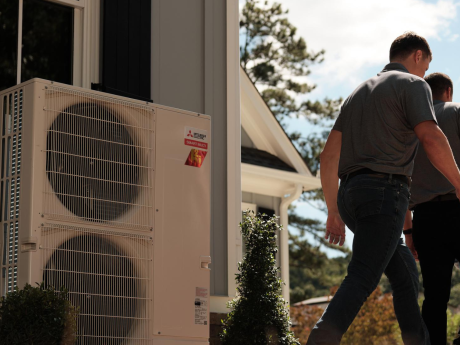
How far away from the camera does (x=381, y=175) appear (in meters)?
3.67

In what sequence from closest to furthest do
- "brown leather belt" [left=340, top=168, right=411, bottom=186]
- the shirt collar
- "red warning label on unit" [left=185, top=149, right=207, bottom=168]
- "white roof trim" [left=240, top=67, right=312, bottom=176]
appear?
1. "brown leather belt" [left=340, top=168, right=411, bottom=186]
2. the shirt collar
3. "red warning label on unit" [left=185, top=149, right=207, bottom=168]
4. "white roof trim" [left=240, top=67, right=312, bottom=176]

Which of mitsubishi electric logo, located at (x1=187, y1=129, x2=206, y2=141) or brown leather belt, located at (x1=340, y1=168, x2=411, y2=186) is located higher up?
mitsubishi electric logo, located at (x1=187, y1=129, x2=206, y2=141)

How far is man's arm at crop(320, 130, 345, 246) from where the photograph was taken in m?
3.94

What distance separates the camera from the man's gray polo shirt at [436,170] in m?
4.52

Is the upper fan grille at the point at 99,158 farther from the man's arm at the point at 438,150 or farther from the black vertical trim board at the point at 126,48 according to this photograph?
the man's arm at the point at 438,150

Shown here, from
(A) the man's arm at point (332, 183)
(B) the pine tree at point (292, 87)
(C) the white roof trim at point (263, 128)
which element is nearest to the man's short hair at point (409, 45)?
(A) the man's arm at point (332, 183)

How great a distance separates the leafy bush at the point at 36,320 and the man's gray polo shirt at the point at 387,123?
5.04 ft

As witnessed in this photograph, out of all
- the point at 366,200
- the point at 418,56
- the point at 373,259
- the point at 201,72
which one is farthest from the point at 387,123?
the point at 201,72

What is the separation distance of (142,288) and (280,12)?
19.3 metres

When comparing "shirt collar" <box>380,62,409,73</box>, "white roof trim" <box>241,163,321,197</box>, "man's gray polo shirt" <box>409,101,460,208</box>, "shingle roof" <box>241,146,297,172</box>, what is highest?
"shingle roof" <box>241,146,297,172</box>

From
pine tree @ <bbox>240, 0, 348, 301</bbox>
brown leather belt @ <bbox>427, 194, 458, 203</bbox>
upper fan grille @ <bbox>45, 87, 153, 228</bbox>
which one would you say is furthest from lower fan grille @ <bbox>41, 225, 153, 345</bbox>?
pine tree @ <bbox>240, 0, 348, 301</bbox>

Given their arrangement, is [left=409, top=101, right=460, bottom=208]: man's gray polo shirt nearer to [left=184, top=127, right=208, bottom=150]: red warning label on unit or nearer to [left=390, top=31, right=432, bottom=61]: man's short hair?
[left=390, top=31, right=432, bottom=61]: man's short hair

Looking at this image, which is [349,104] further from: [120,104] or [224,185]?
[224,185]

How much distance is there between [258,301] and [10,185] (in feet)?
6.91
